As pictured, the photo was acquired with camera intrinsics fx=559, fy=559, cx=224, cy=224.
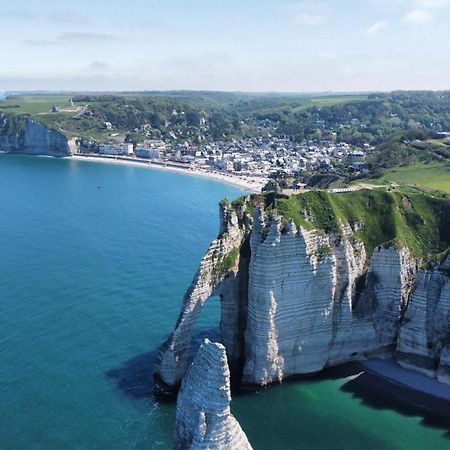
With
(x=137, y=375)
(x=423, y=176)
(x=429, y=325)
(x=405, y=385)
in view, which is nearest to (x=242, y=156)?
(x=423, y=176)

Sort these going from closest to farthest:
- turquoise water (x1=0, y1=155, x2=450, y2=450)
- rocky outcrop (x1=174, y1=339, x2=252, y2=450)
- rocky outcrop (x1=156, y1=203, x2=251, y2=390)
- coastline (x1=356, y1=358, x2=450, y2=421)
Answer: rocky outcrop (x1=174, y1=339, x2=252, y2=450)
turquoise water (x1=0, y1=155, x2=450, y2=450)
rocky outcrop (x1=156, y1=203, x2=251, y2=390)
coastline (x1=356, y1=358, x2=450, y2=421)

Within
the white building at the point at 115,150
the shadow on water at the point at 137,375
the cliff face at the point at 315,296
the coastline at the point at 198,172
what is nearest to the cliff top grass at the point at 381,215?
the cliff face at the point at 315,296

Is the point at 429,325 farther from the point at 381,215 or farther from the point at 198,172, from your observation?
the point at 198,172

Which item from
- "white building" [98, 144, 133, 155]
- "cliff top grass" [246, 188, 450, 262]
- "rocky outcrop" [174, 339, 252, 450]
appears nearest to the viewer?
"rocky outcrop" [174, 339, 252, 450]

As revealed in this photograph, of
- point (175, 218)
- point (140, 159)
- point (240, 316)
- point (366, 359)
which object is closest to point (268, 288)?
point (240, 316)

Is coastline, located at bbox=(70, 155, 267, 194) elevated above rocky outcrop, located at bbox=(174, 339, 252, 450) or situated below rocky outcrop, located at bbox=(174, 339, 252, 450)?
below

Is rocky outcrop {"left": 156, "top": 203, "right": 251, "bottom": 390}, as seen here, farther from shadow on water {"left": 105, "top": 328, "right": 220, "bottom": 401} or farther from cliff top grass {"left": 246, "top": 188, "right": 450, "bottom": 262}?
cliff top grass {"left": 246, "top": 188, "right": 450, "bottom": 262}

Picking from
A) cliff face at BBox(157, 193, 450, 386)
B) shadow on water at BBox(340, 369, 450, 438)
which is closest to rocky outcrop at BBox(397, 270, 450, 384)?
cliff face at BBox(157, 193, 450, 386)

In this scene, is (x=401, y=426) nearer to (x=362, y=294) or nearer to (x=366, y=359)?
(x=366, y=359)
